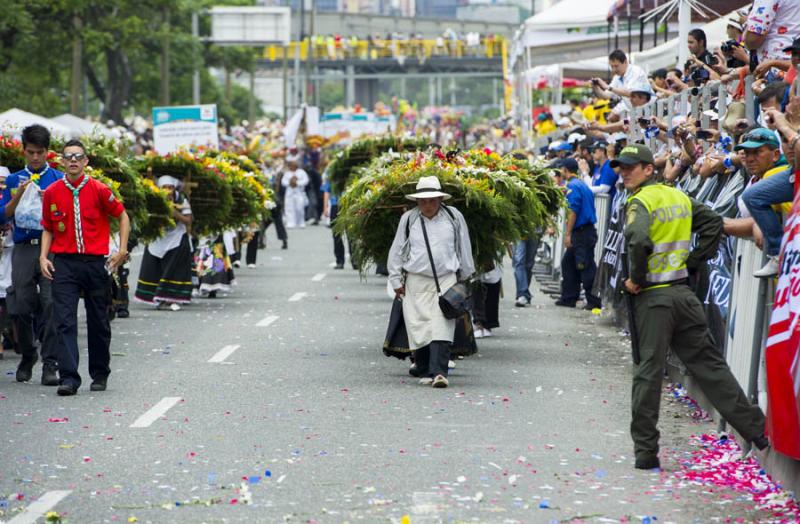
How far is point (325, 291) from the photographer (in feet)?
76.8

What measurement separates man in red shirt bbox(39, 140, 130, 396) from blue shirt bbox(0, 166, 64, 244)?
60 cm

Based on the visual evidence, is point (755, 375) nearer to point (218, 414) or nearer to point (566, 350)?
point (218, 414)

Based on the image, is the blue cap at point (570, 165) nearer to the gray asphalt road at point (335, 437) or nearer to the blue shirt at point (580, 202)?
the blue shirt at point (580, 202)

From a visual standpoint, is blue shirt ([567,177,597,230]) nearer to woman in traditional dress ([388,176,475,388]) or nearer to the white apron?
woman in traditional dress ([388,176,475,388])

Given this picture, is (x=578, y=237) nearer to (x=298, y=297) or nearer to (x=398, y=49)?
(x=298, y=297)

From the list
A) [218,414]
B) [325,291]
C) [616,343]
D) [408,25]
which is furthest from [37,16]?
[408,25]

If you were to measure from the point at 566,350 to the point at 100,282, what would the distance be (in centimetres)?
520

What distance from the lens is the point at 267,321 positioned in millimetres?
18781

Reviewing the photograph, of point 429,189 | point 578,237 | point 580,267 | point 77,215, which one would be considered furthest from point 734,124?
point 580,267

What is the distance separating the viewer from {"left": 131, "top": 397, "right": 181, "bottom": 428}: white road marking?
36.1ft

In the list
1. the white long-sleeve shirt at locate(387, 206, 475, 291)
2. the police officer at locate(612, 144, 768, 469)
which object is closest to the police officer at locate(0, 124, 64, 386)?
the white long-sleeve shirt at locate(387, 206, 475, 291)

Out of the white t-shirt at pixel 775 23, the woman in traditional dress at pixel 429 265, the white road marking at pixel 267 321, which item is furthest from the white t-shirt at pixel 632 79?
the woman in traditional dress at pixel 429 265

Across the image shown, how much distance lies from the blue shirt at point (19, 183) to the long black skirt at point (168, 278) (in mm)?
7125

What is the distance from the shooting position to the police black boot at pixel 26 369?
43.9ft
